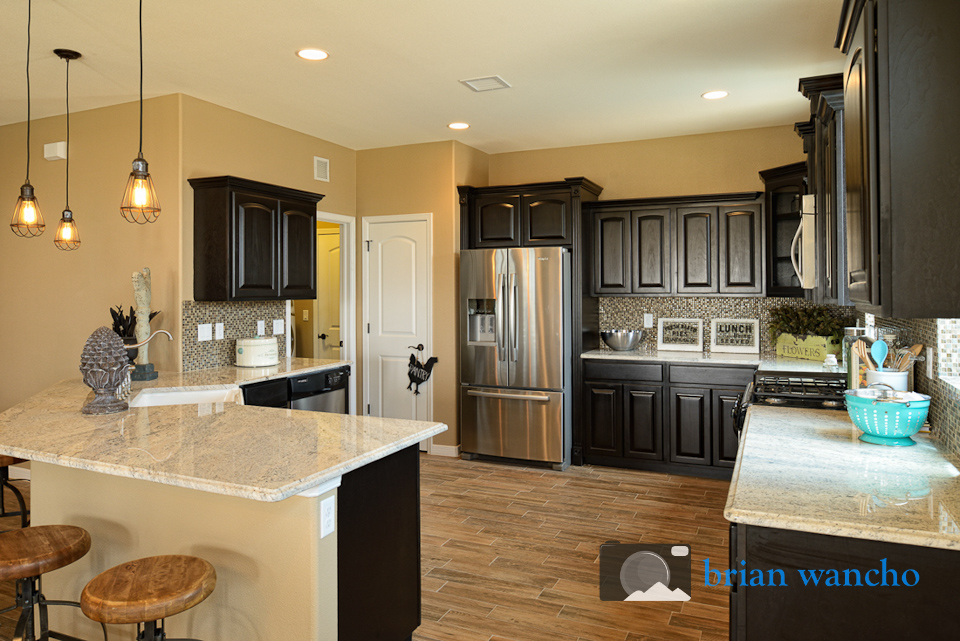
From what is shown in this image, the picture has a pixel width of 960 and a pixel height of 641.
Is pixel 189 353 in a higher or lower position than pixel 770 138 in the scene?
lower

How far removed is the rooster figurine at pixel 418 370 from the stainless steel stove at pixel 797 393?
9.26ft

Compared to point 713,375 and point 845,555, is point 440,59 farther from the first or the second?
point 845,555

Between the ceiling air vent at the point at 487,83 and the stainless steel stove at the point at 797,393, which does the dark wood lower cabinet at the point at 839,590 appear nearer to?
the stainless steel stove at the point at 797,393

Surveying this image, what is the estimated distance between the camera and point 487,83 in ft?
13.6

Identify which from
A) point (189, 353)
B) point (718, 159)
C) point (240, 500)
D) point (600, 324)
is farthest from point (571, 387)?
point (240, 500)

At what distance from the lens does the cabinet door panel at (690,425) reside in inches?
196

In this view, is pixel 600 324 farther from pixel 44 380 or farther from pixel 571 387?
pixel 44 380

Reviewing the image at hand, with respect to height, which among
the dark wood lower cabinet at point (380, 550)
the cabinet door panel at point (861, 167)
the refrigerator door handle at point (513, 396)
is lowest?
the dark wood lower cabinet at point (380, 550)

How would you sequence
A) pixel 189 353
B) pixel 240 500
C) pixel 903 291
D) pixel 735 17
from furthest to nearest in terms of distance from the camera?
1. pixel 189 353
2. pixel 735 17
3. pixel 240 500
4. pixel 903 291

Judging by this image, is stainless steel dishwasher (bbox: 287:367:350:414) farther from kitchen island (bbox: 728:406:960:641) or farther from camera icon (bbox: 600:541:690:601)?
kitchen island (bbox: 728:406:960:641)

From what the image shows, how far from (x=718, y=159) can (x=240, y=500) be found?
185 inches

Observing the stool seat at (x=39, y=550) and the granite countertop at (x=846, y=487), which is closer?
the granite countertop at (x=846, y=487)

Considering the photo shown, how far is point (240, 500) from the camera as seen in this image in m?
2.19

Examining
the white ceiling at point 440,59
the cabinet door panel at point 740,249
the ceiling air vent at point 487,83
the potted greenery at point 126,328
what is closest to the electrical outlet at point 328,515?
the white ceiling at point 440,59
